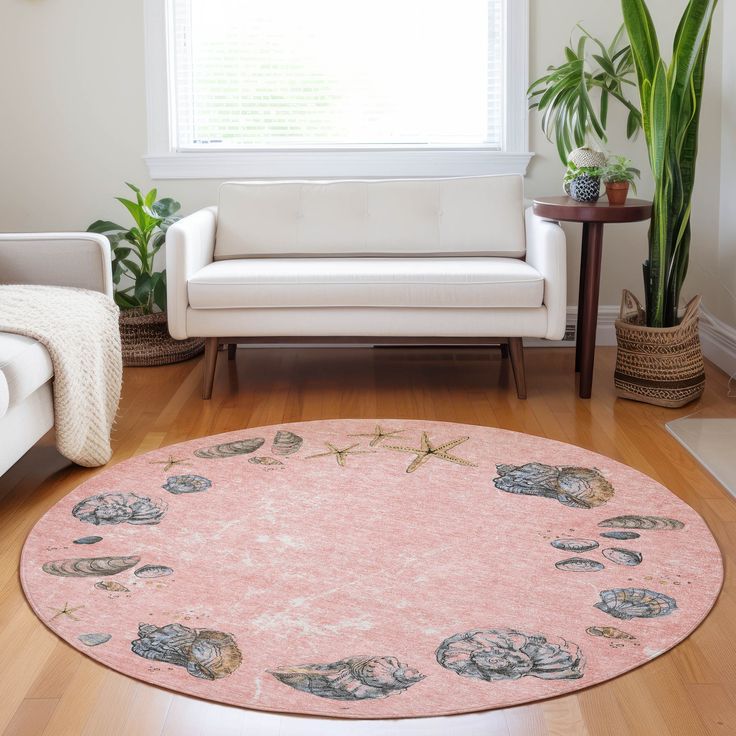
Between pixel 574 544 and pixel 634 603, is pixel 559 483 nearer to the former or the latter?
pixel 574 544

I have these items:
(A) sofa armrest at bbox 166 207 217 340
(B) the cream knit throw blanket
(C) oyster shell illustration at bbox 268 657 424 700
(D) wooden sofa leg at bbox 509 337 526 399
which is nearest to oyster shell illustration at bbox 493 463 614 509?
(D) wooden sofa leg at bbox 509 337 526 399

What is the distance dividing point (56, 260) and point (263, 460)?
0.94 metres

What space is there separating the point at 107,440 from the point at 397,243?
1.54m

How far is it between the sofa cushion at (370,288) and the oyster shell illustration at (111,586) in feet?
4.88

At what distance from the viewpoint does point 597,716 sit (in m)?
1.61

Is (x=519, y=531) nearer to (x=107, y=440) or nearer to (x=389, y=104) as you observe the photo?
(x=107, y=440)

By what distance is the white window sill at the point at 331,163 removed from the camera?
4223 mm

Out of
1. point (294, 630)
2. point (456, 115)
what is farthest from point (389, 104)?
point (294, 630)

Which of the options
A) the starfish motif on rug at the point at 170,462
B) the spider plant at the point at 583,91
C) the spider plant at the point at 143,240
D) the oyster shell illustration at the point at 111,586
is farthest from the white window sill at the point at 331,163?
the oyster shell illustration at the point at 111,586

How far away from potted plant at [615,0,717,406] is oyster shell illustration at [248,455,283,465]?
1350 mm

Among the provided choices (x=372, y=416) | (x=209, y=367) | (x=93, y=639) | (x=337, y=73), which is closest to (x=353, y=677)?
(x=93, y=639)

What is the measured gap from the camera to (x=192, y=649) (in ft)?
5.94

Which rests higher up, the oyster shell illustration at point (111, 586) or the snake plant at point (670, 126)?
the snake plant at point (670, 126)

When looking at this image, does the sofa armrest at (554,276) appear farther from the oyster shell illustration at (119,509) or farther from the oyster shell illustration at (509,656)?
the oyster shell illustration at (509,656)
